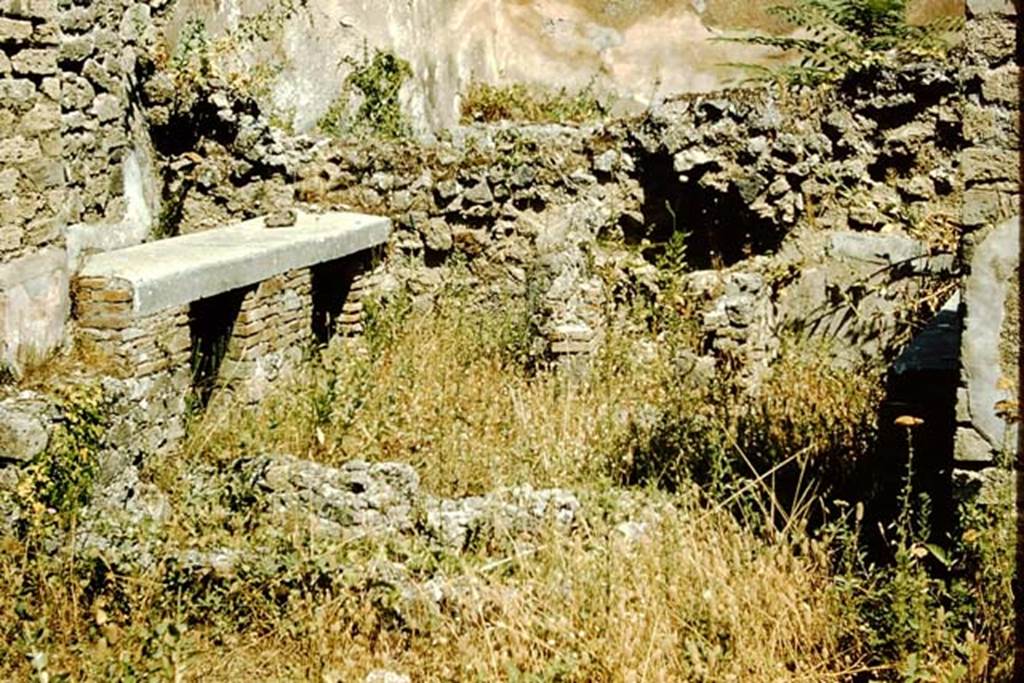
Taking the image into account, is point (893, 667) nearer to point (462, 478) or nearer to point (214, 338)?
point (462, 478)

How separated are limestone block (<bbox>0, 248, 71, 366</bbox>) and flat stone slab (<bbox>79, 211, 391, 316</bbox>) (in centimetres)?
24

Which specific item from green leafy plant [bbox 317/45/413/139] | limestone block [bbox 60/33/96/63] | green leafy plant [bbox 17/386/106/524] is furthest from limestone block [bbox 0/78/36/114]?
green leafy plant [bbox 317/45/413/139]

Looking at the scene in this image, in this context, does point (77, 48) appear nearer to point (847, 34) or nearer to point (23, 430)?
point (23, 430)

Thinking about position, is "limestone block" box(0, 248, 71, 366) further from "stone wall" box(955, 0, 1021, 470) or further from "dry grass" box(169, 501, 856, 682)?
"stone wall" box(955, 0, 1021, 470)

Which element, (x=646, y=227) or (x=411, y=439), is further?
(x=646, y=227)

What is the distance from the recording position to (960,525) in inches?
152

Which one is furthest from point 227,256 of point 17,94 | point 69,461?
point 69,461

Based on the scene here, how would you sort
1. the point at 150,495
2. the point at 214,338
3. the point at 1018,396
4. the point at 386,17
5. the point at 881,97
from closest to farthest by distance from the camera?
1. the point at 1018,396
2. the point at 150,495
3. the point at 214,338
4. the point at 881,97
5. the point at 386,17

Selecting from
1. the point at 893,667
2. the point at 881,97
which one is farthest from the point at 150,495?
the point at 881,97

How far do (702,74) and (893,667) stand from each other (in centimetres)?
981

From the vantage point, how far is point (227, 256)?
6594 millimetres

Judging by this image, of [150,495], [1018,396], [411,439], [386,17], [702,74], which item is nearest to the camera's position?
[1018,396]

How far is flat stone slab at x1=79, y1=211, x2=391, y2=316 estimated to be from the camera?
597 centimetres

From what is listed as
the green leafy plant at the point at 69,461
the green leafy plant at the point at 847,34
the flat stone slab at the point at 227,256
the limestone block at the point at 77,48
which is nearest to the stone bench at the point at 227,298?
the flat stone slab at the point at 227,256
